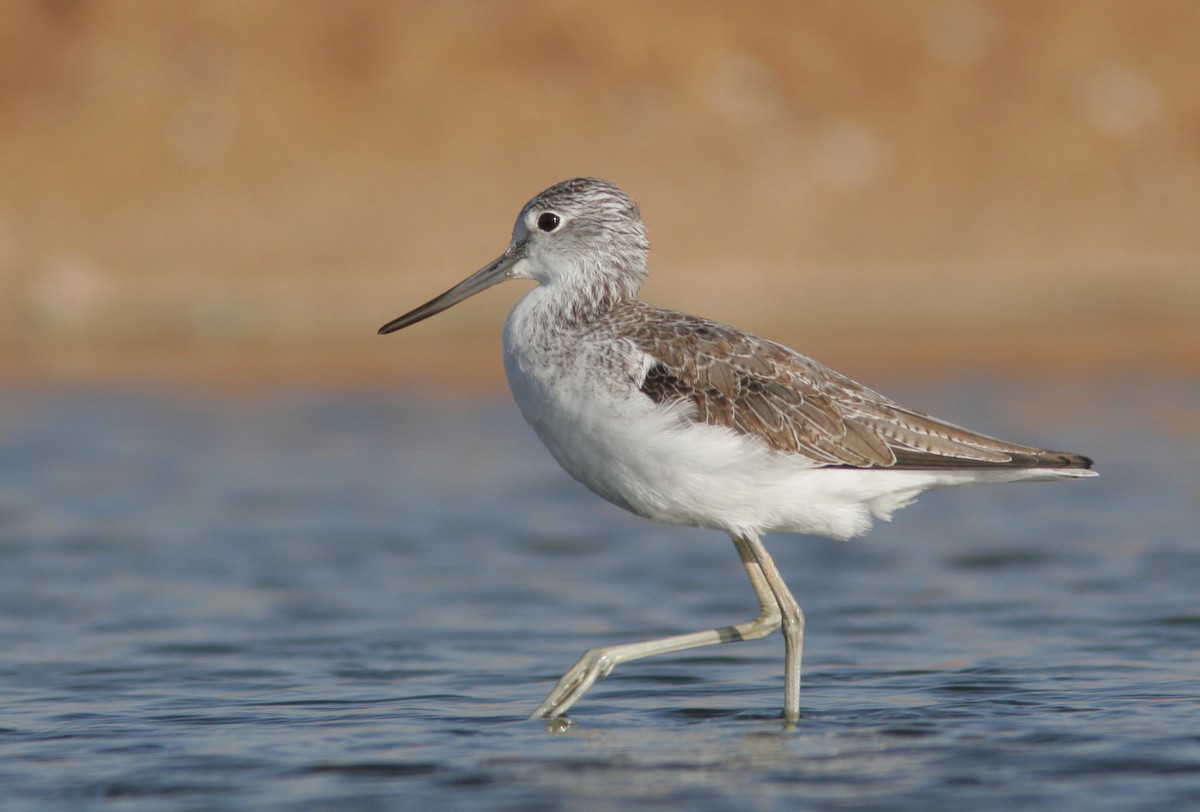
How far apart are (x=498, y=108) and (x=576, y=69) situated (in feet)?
8.46

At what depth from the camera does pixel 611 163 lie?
4472cm

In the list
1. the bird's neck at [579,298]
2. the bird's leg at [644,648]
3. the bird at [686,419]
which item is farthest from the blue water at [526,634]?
the bird's neck at [579,298]

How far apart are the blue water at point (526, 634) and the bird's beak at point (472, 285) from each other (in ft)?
6.43

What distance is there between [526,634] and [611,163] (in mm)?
33774

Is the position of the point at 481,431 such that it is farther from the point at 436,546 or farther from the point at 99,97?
the point at 99,97

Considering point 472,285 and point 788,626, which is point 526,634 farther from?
point 472,285

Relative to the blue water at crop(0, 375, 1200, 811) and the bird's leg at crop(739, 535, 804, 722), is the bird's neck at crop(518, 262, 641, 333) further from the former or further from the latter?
the blue water at crop(0, 375, 1200, 811)

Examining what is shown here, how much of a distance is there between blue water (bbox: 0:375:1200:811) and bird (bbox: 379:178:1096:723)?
81 centimetres

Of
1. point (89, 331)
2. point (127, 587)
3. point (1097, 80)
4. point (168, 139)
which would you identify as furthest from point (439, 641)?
point (1097, 80)

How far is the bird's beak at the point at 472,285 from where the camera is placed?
9.19m

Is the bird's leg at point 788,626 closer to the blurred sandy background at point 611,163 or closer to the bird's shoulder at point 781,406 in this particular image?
the bird's shoulder at point 781,406

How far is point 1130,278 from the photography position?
3775 centimetres

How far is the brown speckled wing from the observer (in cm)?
845

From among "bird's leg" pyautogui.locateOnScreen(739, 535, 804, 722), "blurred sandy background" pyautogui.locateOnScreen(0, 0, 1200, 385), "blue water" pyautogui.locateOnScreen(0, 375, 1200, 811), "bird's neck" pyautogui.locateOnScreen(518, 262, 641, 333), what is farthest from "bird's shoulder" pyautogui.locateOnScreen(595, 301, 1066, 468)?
"blurred sandy background" pyautogui.locateOnScreen(0, 0, 1200, 385)
